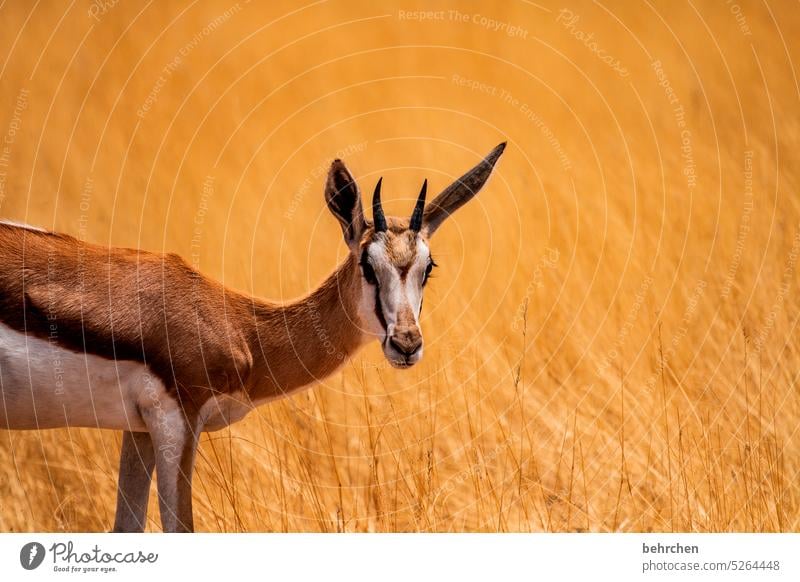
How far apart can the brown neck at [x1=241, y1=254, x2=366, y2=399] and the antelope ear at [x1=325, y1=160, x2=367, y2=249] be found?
0.17m

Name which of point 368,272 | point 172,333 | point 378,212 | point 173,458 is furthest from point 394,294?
point 173,458

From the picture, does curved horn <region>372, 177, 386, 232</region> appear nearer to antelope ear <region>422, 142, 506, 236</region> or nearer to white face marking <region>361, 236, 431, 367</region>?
white face marking <region>361, 236, 431, 367</region>

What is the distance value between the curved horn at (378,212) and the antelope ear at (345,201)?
213 millimetres

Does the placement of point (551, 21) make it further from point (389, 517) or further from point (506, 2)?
point (389, 517)

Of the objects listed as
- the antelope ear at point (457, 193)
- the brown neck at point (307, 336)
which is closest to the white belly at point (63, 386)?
the brown neck at point (307, 336)

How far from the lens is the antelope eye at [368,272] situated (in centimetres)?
804

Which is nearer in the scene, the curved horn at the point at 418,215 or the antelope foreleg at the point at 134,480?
the curved horn at the point at 418,215

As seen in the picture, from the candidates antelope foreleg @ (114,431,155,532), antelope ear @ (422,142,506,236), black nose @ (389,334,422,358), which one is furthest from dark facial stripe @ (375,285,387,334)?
antelope foreleg @ (114,431,155,532)

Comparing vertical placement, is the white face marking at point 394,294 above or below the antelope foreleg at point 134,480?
above

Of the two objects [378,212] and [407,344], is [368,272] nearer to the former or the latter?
[378,212]

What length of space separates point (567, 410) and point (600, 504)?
1080 mm

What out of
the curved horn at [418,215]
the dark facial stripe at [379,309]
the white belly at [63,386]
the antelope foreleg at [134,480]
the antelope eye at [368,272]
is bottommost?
the antelope foreleg at [134,480]

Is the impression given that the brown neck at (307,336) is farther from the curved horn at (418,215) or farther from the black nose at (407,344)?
the black nose at (407,344)

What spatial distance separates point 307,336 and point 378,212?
1.08 m
